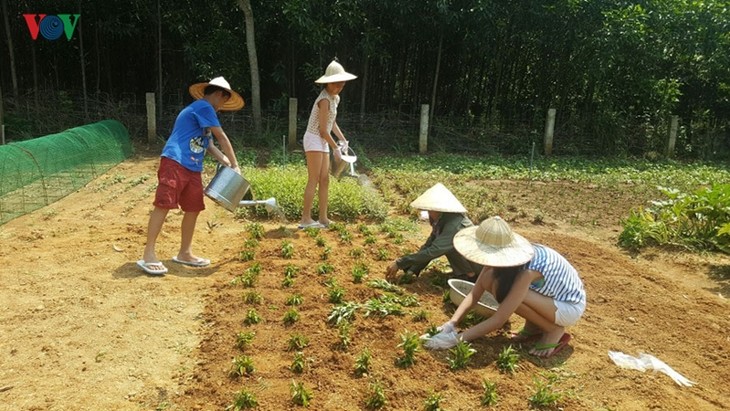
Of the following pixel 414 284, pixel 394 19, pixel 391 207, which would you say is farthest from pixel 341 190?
pixel 394 19

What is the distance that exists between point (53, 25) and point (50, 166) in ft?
20.8

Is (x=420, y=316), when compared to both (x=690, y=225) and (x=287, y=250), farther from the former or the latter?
(x=690, y=225)

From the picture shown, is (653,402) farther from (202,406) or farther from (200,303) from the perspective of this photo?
(200,303)

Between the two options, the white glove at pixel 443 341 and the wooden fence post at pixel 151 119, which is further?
the wooden fence post at pixel 151 119

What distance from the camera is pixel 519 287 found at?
11.1 ft

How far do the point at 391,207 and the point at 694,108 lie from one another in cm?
1157

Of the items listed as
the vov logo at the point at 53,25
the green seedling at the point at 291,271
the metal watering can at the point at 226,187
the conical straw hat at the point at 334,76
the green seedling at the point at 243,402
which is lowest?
the green seedling at the point at 243,402

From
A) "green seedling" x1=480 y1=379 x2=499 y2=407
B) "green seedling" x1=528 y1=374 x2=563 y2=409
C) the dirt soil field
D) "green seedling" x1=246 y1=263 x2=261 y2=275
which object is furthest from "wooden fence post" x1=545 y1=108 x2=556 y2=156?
"green seedling" x1=480 y1=379 x2=499 y2=407

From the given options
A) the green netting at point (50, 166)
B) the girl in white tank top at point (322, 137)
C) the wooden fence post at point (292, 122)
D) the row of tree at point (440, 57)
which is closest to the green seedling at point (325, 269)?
the girl in white tank top at point (322, 137)

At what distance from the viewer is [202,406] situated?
115 inches

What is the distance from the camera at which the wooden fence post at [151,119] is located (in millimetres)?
11906

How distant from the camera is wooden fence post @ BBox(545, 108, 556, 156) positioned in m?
13.1

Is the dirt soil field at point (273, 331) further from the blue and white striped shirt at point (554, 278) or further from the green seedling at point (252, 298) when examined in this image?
the blue and white striped shirt at point (554, 278)

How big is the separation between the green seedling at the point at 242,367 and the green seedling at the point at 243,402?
281 mm
